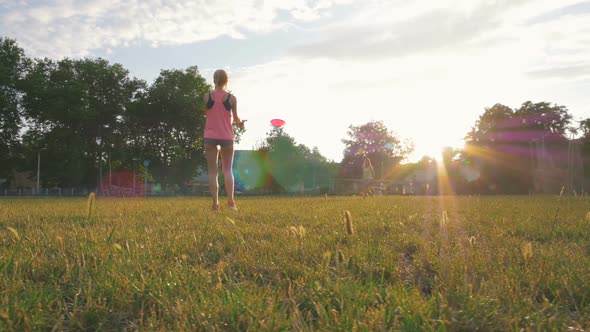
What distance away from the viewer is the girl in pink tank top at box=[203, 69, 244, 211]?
28.4 ft

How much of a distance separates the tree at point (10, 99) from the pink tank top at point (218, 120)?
136 ft

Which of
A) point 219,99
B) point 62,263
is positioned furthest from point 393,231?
point 219,99

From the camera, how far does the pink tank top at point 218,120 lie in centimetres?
866

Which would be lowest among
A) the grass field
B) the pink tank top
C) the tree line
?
the grass field

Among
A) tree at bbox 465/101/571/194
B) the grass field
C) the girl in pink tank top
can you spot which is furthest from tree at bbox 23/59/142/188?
the grass field

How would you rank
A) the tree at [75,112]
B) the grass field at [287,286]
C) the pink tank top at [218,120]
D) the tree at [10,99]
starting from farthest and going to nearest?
the tree at [75,112] < the tree at [10,99] < the pink tank top at [218,120] < the grass field at [287,286]

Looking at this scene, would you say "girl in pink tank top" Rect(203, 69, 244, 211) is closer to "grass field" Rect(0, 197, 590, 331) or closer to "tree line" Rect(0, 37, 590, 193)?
"grass field" Rect(0, 197, 590, 331)

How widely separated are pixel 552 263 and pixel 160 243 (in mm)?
2803

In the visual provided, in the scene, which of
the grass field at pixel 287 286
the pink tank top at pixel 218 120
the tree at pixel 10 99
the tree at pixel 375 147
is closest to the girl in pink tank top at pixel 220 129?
the pink tank top at pixel 218 120

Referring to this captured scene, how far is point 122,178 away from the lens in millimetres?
63094

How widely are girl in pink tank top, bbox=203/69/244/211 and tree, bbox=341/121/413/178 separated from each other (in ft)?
268

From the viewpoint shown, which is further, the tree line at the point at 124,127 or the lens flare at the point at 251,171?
the lens flare at the point at 251,171

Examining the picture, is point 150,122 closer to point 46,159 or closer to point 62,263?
point 46,159

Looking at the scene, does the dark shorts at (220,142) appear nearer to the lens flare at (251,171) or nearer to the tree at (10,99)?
the tree at (10,99)
